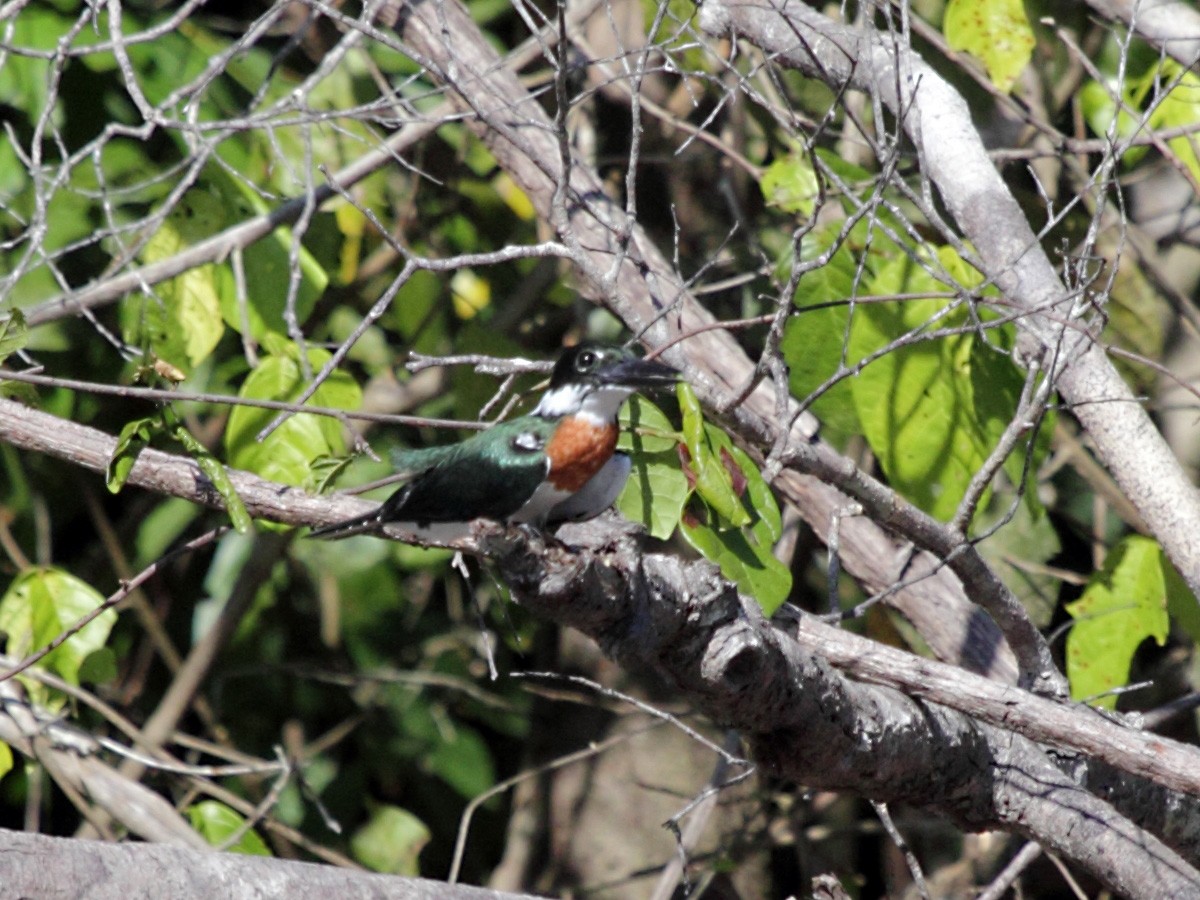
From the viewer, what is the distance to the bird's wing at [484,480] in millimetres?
2461

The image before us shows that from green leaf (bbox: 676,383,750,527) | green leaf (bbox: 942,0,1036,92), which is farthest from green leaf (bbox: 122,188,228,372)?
green leaf (bbox: 942,0,1036,92)

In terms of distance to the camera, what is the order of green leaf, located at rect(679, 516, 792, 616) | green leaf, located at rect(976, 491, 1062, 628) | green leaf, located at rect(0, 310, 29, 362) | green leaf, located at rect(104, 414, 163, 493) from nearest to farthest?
1. green leaf, located at rect(104, 414, 163, 493)
2. green leaf, located at rect(0, 310, 29, 362)
3. green leaf, located at rect(679, 516, 792, 616)
4. green leaf, located at rect(976, 491, 1062, 628)

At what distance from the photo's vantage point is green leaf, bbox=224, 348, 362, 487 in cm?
279

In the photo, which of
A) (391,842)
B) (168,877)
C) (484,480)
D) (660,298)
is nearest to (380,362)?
(391,842)

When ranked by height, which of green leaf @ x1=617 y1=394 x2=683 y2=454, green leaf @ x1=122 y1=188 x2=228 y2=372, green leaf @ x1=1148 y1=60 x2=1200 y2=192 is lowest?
green leaf @ x1=617 y1=394 x2=683 y2=454

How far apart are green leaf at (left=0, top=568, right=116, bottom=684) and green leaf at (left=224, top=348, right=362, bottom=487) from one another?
0.49 m

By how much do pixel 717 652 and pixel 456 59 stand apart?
165cm

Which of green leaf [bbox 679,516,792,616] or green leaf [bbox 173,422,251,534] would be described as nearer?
green leaf [bbox 173,422,251,534]

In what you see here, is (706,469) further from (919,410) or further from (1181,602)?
(1181,602)

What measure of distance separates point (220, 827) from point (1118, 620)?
2.07m

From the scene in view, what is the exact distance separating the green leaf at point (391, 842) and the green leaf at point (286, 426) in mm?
1963

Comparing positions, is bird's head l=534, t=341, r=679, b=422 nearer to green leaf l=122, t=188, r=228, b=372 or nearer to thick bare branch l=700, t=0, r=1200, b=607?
thick bare branch l=700, t=0, r=1200, b=607

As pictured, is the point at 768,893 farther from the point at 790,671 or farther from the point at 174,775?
the point at 790,671

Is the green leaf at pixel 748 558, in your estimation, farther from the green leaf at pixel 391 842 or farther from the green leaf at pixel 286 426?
the green leaf at pixel 391 842
